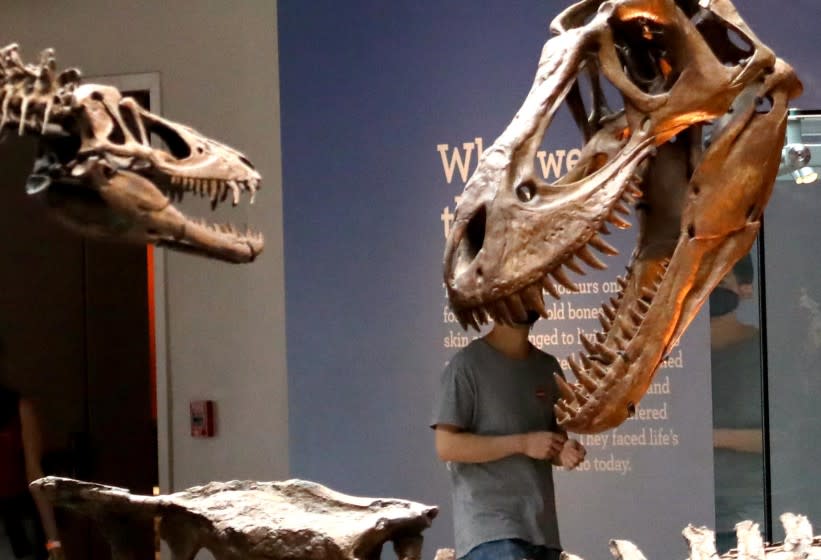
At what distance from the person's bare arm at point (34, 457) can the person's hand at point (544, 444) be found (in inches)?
52.8

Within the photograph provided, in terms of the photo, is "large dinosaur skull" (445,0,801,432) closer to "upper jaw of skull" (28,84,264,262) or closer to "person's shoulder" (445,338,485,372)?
"person's shoulder" (445,338,485,372)

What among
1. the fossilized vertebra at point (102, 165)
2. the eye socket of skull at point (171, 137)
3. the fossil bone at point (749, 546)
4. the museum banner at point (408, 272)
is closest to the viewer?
the fossilized vertebra at point (102, 165)

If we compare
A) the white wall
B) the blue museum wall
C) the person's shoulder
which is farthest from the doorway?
the person's shoulder

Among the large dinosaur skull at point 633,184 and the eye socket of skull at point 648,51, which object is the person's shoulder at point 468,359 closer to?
the large dinosaur skull at point 633,184

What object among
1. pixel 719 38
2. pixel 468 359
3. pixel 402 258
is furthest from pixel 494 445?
pixel 402 258

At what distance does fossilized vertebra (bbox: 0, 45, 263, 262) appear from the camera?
1.90 metres

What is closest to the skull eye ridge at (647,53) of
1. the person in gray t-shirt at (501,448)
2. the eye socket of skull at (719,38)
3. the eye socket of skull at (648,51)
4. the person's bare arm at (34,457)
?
the eye socket of skull at (648,51)

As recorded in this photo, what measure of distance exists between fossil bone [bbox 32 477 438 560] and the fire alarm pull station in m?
2.05

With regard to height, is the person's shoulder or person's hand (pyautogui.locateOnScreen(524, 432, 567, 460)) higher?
the person's shoulder

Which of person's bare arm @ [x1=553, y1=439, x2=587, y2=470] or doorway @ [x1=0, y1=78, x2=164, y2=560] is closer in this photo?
person's bare arm @ [x1=553, y1=439, x2=587, y2=470]

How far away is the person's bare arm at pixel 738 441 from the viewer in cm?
382

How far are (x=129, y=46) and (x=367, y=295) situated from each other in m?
1.27

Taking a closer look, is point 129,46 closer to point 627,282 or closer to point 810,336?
point 627,282

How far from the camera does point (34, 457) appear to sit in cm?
310
